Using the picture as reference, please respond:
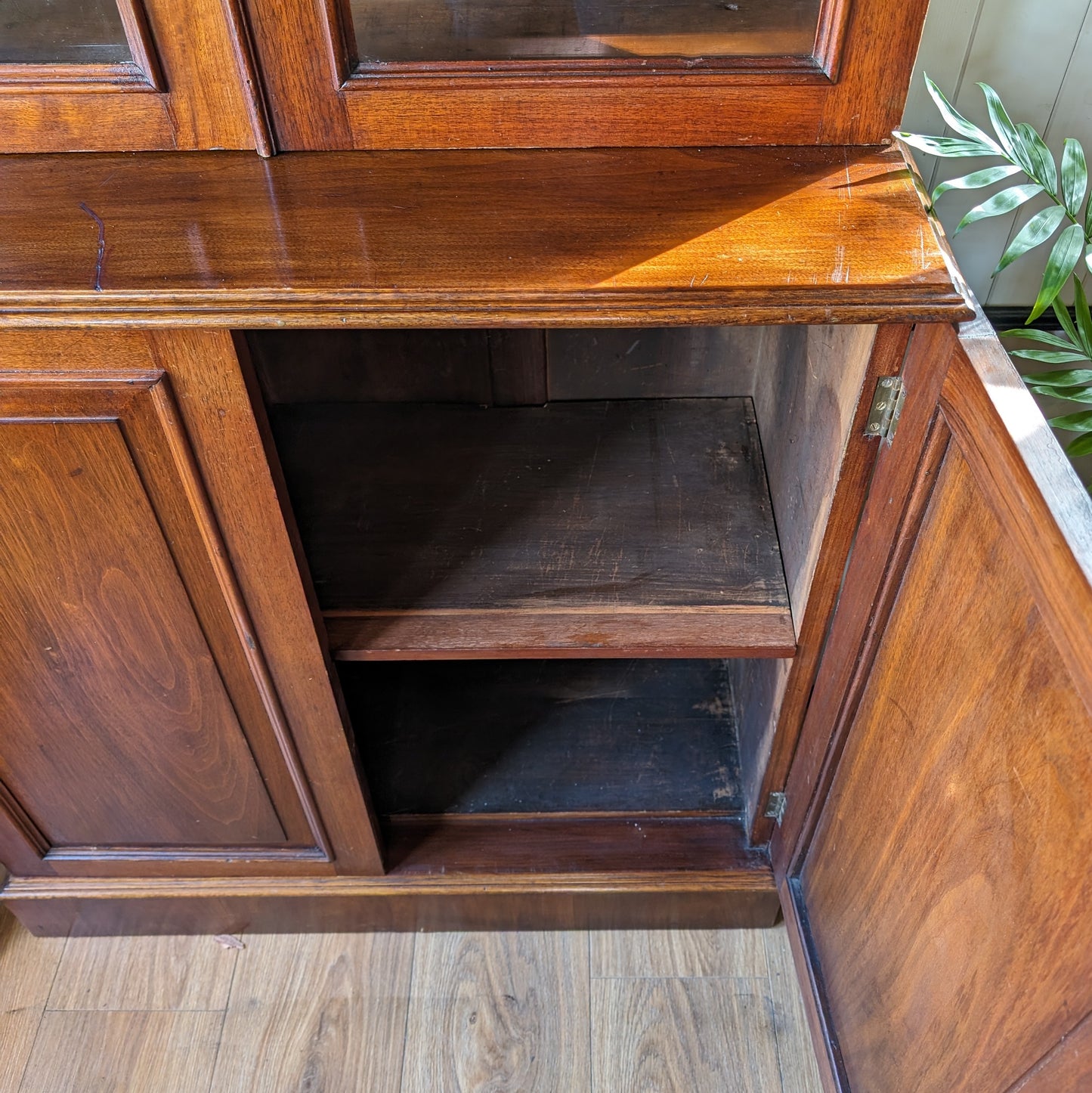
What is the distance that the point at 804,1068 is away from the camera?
112 centimetres

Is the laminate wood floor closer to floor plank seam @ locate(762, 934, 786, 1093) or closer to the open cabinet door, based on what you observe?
floor plank seam @ locate(762, 934, 786, 1093)

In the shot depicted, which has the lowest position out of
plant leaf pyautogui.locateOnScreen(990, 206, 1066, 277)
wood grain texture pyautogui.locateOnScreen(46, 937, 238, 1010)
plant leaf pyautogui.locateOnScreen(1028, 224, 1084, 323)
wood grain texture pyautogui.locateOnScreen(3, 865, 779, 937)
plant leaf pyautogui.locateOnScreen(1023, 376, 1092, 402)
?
wood grain texture pyautogui.locateOnScreen(46, 937, 238, 1010)

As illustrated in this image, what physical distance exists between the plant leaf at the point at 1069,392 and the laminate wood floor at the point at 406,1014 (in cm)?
74

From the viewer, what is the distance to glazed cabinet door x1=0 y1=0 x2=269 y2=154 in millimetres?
682

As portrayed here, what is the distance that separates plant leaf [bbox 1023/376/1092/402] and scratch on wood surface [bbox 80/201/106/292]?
74cm

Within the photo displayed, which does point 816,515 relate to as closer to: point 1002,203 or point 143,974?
point 1002,203

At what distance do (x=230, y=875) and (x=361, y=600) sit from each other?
43cm

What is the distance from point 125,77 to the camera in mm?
708

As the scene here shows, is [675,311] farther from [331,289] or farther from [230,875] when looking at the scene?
[230,875]

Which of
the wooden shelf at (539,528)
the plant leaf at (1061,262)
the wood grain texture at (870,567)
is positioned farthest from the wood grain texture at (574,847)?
the plant leaf at (1061,262)

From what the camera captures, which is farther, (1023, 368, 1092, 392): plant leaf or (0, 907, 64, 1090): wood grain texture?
(0, 907, 64, 1090): wood grain texture

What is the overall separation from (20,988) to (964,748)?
1.16 meters

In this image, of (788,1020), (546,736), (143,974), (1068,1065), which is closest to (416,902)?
(546,736)

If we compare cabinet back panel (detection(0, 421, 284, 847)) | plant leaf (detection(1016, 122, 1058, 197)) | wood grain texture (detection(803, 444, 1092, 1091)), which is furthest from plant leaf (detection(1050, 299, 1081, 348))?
cabinet back panel (detection(0, 421, 284, 847))
